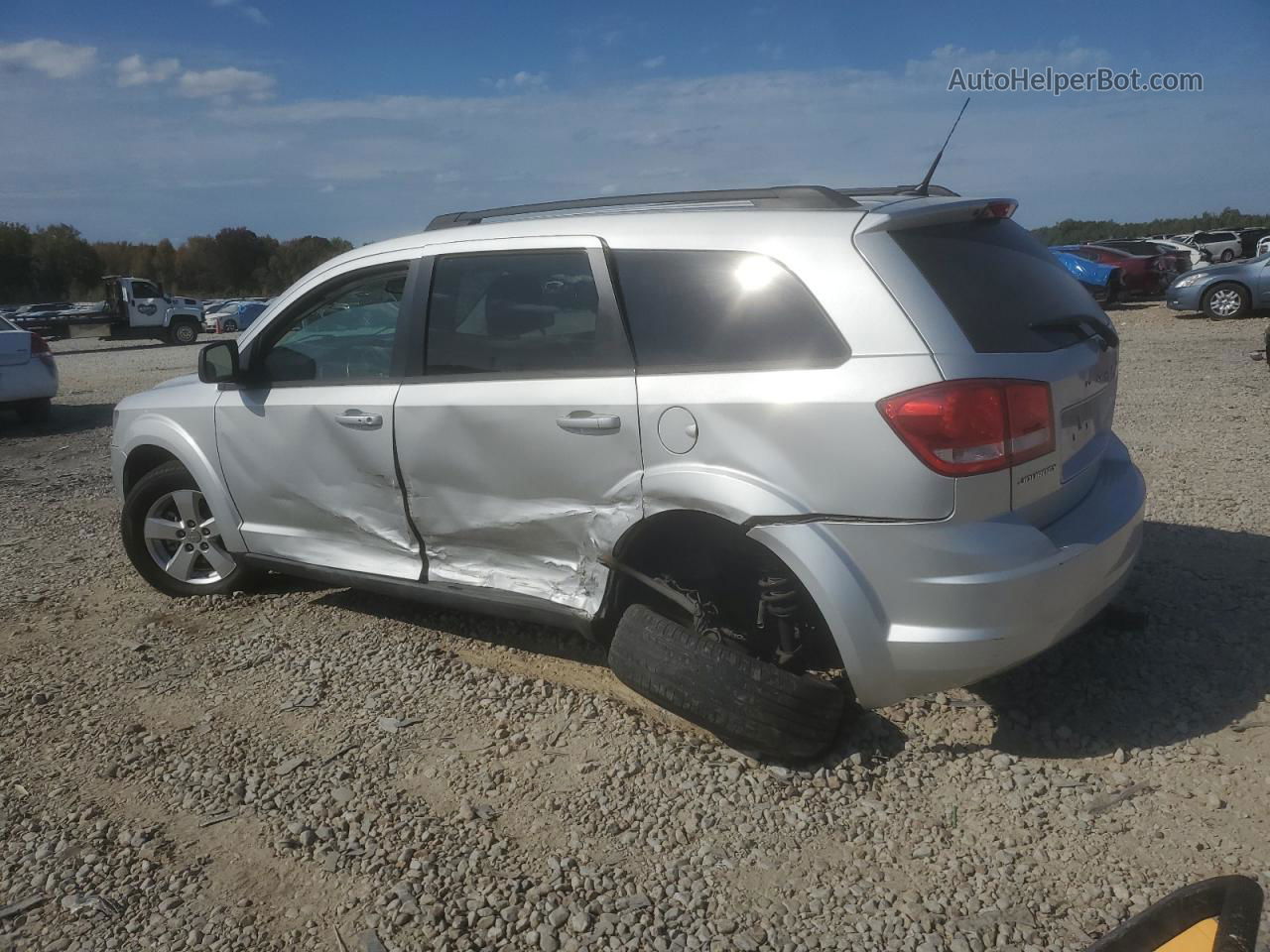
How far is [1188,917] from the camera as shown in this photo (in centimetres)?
193

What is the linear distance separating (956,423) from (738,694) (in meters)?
1.07

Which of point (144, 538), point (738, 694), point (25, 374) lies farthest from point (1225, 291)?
point (25, 374)

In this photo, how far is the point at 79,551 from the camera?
6156 millimetres

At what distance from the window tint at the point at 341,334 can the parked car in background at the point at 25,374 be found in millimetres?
8690

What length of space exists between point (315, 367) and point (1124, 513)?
10.7 ft

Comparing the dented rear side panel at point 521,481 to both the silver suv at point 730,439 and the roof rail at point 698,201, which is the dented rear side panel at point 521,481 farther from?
the roof rail at point 698,201

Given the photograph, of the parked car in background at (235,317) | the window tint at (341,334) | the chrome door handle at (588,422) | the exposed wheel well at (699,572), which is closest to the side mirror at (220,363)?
the window tint at (341,334)

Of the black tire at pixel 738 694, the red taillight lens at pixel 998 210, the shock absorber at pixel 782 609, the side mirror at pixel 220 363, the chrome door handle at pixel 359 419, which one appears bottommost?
the black tire at pixel 738 694

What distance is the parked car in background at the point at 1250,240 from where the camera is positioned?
3389 centimetres

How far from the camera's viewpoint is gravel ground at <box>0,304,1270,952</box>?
2619 mm

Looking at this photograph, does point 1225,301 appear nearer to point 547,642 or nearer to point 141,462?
point 547,642

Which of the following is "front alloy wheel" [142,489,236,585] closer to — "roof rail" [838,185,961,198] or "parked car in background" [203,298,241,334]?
"roof rail" [838,185,961,198]

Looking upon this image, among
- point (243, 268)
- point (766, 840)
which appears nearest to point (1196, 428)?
point (766, 840)

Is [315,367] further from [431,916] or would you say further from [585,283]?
[431,916]
